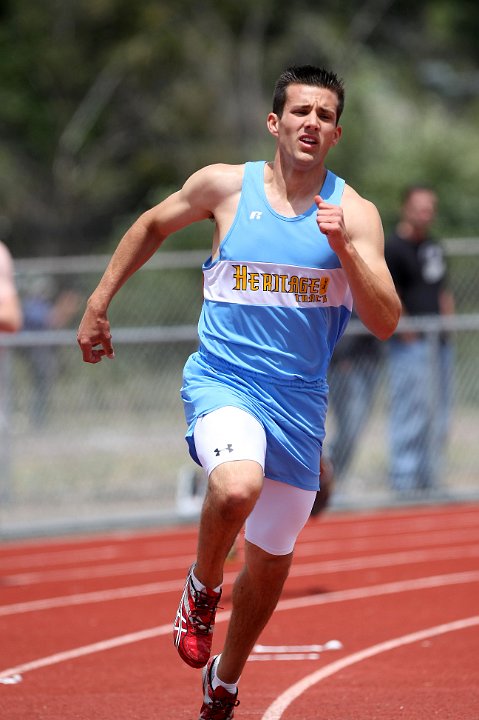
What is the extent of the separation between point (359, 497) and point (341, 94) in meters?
7.53

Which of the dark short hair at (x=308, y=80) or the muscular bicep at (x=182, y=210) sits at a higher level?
the dark short hair at (x=308, y=80)

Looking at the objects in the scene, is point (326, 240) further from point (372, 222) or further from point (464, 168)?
point (464, 168)

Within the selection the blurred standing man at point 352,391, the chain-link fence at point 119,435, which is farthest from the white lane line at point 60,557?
the blurred standing man at point 352,391

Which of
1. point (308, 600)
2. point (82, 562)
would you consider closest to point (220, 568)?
point (308, 600)

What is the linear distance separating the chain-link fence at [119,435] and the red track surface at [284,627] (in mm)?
488

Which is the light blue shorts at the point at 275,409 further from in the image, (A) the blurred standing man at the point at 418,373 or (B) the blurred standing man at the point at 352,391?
(B) the blurred standing man at the point at 352,391

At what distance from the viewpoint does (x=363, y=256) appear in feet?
16.4

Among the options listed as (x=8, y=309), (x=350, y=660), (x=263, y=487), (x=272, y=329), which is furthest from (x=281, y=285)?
(x=8, y=309)

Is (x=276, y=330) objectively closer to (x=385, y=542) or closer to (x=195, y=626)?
(x=195, y=626)

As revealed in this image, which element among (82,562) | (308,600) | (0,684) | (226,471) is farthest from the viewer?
(82,562)

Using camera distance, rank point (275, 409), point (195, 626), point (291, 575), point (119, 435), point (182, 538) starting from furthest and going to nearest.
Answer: point (119, 435) → point (182, 538) → point (291, 575) → point (275, 409) → point (195, 626)

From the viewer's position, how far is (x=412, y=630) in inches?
294

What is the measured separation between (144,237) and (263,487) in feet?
3.59

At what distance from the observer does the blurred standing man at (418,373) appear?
12.0m
